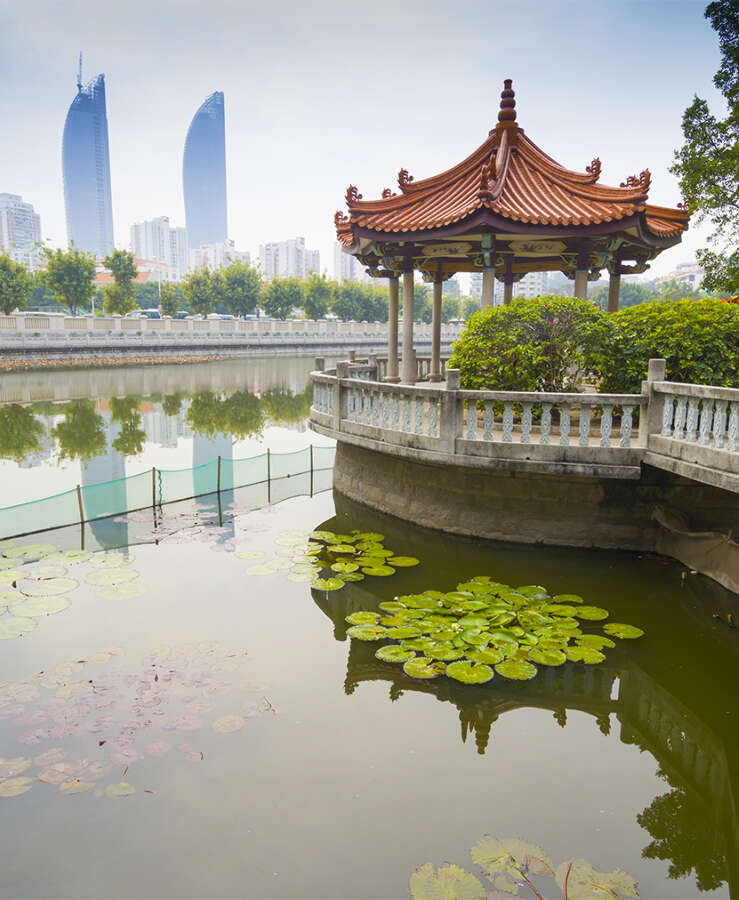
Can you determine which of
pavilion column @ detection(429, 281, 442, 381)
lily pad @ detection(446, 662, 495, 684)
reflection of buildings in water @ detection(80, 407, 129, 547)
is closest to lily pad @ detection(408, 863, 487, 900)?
lily pad @ detection(446, 662, 495, 684)

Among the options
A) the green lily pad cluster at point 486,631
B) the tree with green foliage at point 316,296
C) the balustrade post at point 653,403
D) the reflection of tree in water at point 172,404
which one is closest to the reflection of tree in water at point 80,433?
the reflection of tree in water at point 172,404

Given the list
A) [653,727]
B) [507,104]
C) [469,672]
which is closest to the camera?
[653,727]

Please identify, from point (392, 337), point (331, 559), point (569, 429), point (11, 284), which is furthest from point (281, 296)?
point (569, 429)

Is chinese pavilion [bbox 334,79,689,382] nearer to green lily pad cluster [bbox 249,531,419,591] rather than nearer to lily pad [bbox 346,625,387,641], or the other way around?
green lily pad cluster [bbox 249,531,419,591]

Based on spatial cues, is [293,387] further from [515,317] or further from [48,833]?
[48,833]

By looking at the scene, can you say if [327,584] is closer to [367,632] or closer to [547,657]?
[367,632]

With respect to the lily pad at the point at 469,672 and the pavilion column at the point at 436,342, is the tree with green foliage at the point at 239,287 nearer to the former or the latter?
the pavilion column at the point at 436,342

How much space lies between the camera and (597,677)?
666 centimetres

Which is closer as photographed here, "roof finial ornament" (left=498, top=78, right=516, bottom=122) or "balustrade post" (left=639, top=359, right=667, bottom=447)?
"balustrade post" (left=639, top=359, right=667, bottom=447)

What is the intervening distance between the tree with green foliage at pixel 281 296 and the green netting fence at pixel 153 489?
2386 inches

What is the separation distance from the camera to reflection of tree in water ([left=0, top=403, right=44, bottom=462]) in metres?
18.1

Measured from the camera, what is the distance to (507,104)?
14.2m

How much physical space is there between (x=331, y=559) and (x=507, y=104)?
1058 centimetres

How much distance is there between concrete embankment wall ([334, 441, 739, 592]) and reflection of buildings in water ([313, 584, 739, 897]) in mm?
2670
